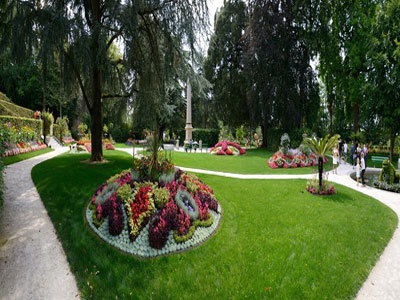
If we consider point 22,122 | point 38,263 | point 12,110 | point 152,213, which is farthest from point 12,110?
point 152,213

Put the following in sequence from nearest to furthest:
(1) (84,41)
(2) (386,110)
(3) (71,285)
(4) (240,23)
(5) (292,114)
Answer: (3) (71,285), (1) (84,41), (2) (386,110), (5) (292,114), (4) (240,23)

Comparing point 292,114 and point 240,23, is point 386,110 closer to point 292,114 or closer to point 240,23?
point 292,114

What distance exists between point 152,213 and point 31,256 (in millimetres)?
2314

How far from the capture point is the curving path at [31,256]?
365 centimetres

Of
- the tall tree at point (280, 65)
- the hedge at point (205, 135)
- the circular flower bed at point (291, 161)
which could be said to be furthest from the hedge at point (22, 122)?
the tall tree at point (280, 65)

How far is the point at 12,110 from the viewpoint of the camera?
20375 mm

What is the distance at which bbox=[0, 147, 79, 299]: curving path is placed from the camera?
3652 millimetres

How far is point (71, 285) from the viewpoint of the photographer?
3.77 m

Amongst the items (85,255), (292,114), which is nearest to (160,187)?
(85,255)

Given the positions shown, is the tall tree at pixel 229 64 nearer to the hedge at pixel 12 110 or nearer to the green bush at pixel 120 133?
the green bush at pixel 120 133

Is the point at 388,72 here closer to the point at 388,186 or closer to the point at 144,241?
the point at 388,186

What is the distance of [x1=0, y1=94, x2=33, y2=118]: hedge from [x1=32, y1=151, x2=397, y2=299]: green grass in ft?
48.1

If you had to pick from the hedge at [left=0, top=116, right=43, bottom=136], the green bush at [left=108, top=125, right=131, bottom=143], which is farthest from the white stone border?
the green bush at [left=108, top=125, right=131, bottom=143]

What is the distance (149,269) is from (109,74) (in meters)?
9.97
